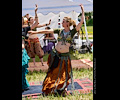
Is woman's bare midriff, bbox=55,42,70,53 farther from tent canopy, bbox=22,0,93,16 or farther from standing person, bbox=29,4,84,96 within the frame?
tent canopy, bbox=22,0,93,16

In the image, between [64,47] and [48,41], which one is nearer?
[64,47]

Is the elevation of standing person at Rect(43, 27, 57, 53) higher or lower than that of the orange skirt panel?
higher

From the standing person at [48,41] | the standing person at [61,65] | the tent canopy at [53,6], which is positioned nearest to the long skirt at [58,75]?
the standing person at [61,65]

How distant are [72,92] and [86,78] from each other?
47.8 inches

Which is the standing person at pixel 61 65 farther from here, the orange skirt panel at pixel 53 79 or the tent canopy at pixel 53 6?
the tent canopy at pixel 53 6

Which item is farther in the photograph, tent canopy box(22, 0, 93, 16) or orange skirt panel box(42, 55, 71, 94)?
tent canopy box(22, 0, 93, 16)

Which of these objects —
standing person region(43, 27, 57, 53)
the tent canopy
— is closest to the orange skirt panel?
standing person region(43, 27, 57, 53)

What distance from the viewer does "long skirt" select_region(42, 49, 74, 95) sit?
3641 mm

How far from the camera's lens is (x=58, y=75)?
364 cm

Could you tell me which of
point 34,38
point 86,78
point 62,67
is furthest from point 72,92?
point 34,38

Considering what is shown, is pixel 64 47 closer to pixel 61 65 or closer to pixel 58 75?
pixel 61 65

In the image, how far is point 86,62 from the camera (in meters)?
6.75

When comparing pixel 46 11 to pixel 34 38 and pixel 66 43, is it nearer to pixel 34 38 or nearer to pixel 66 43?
pixel 34 38

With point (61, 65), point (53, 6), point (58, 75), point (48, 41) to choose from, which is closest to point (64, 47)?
point (61, 65)
